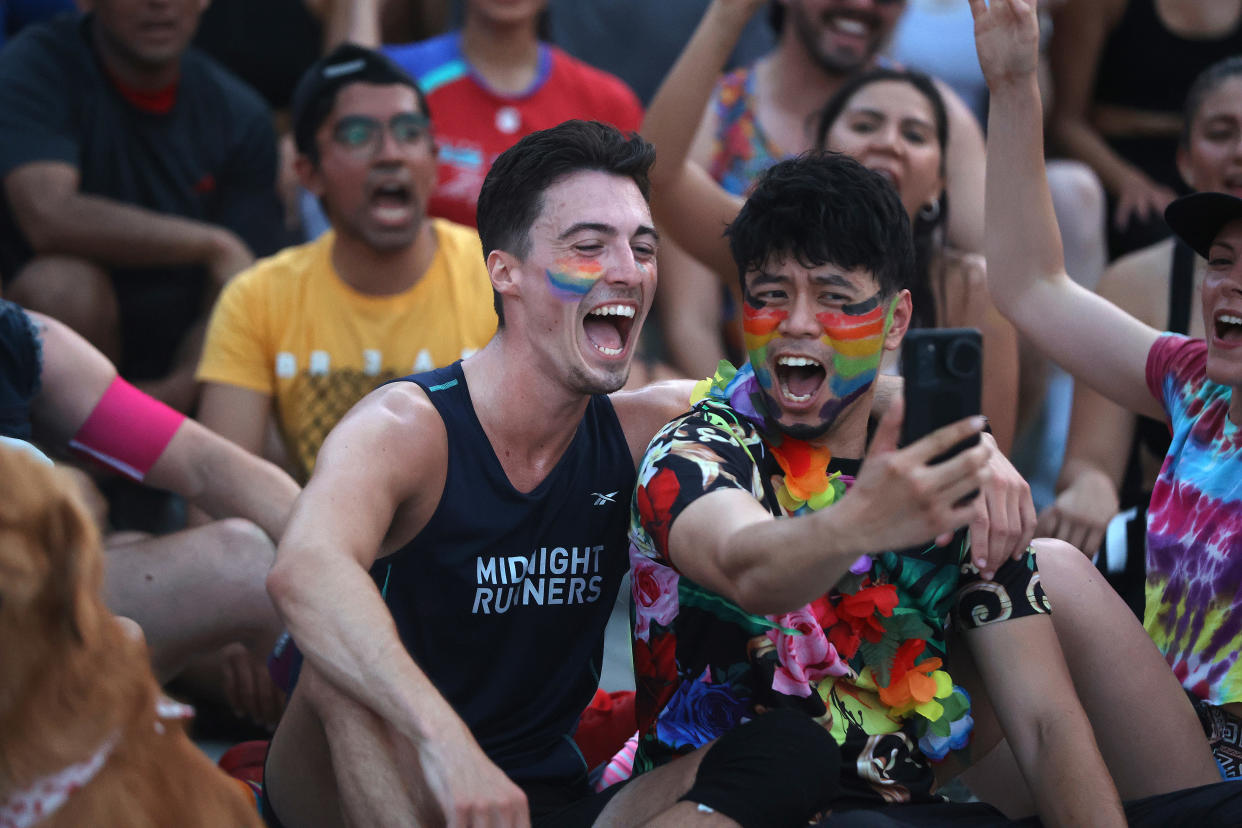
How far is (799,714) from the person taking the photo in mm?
2430

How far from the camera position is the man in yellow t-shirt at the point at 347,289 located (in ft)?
14.0

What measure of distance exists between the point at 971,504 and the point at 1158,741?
1.06 m

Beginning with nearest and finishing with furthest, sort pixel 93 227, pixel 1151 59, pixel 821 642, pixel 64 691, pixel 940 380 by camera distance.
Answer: pixel 64 691 → pixel 940 380 → pixel 821 642 → pixel 93 227 → pixel 1151 59

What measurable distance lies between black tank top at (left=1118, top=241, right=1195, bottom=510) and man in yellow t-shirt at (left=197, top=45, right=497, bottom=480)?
2017mm

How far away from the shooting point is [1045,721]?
2.57 m

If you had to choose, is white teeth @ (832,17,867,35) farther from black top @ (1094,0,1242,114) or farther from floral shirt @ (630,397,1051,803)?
floral shirt @ (630,397,1051,803)

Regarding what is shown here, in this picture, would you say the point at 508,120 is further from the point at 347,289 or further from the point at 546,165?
the point at 546,165

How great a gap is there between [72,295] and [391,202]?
3.50 ft

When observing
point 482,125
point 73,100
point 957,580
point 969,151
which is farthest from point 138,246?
point 957,580

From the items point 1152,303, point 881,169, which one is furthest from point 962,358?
point 1152,303

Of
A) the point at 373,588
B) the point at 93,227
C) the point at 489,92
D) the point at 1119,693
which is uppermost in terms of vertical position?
the point at 489,92

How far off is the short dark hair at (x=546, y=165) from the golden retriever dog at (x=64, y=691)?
1.17 metres

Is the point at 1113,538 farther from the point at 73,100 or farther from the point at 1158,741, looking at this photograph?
the point at 73,100

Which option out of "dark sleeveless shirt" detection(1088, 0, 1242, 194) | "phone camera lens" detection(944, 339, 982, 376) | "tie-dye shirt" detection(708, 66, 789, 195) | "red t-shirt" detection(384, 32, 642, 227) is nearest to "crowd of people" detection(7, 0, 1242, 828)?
"phone camera lens" detection(944, 339, 982, 376)
